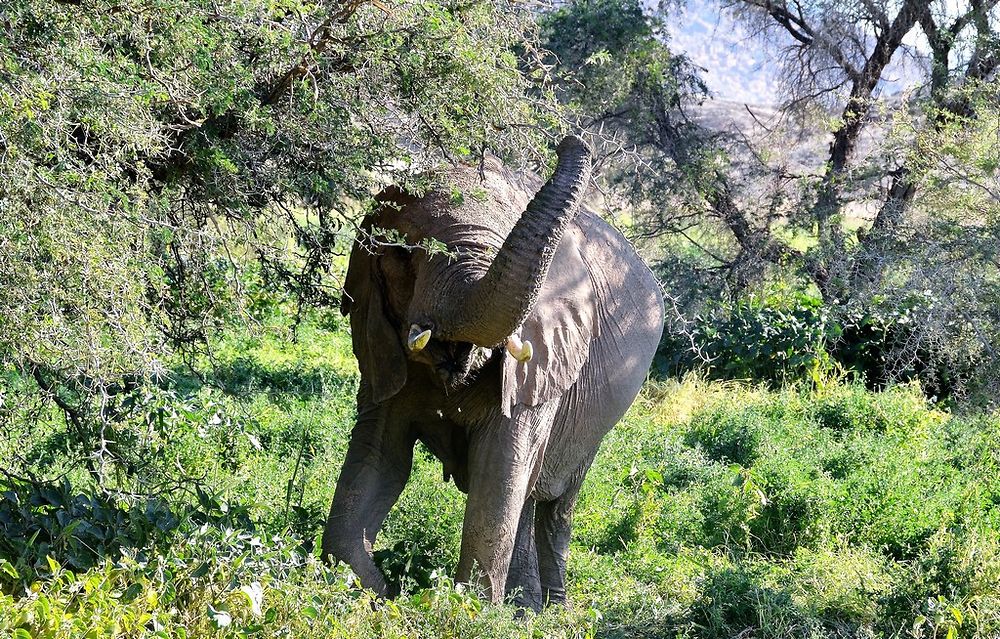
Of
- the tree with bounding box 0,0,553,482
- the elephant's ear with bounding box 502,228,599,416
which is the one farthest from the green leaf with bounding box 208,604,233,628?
the elephant's ear with bounding box 502,228,599,416

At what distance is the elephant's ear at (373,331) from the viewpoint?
6.21 m

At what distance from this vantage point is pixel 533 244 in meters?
5.11

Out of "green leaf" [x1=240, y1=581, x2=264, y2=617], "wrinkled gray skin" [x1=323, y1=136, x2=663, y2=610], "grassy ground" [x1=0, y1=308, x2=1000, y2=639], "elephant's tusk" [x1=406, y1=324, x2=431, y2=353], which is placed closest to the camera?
"green leaf" [x1=240, y1=581, x2=264, y2=617]

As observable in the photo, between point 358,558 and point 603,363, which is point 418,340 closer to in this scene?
point 358,558

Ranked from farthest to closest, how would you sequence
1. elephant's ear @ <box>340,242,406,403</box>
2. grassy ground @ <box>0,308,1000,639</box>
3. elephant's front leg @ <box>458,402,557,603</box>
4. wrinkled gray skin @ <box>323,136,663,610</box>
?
elephant's ear @ <box>340,242,406,403</box>, elephant's front leg @ <box>458,402,557,603</box>, wrinkled gray skin @ <box>323,136,663,610</box>, grassy ground @ <box>0,308,1000,639</box>

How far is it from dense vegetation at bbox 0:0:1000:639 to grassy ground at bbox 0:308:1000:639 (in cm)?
2

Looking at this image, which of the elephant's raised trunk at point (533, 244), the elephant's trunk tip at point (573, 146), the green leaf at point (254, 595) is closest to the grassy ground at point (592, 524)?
the green leaf at point (254, 595)

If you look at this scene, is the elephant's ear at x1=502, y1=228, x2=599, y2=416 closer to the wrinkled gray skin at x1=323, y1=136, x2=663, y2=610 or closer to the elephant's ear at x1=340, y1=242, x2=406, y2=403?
the wrinkled gray skin at x1=323, y1=136, x2=663, y2=610

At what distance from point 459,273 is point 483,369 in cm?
52

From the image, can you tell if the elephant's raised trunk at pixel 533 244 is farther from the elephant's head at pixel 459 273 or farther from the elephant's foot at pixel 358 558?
the elephant's foot at pixel 358 558

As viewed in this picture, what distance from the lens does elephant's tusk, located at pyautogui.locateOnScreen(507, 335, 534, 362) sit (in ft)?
18.6

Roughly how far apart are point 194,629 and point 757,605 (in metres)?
3.09

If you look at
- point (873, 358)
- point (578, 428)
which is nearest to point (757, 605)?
point (578, 428)

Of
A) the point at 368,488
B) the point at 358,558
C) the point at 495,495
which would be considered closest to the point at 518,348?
the point at 495,495
